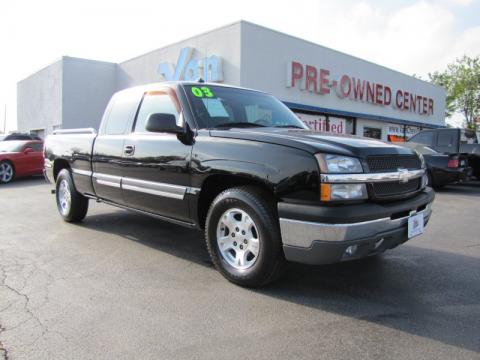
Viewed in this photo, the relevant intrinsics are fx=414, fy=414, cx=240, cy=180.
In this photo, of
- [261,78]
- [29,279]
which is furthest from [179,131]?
[261,78]

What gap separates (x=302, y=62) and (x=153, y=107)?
558 inches

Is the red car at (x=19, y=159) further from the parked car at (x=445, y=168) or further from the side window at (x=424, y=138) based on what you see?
the side window at (x=424, y=138)

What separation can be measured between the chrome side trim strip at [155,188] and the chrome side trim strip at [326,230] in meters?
1.24

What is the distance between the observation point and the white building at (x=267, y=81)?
15.5 meters

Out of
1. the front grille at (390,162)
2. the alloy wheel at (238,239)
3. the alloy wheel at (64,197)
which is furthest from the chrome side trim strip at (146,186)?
the front grille at (390,162)

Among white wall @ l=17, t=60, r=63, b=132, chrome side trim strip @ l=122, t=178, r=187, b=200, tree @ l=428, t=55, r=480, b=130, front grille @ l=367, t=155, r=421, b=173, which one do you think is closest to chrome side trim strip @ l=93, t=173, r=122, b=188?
chrome side trim strip @ l=122, t=178, r=187, b=200

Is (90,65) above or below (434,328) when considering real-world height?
above

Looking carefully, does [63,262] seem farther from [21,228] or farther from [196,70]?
[196,70]

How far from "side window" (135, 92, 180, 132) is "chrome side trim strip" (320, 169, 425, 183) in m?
1.88

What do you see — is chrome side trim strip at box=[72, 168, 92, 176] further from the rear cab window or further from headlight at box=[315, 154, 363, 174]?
headlight at box=[315, 154, 363, 174]

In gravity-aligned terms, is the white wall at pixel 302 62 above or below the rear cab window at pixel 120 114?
above

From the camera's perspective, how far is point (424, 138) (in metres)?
11.5

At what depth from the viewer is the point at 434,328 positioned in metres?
2.80

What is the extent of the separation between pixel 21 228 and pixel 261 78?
38.0ft
